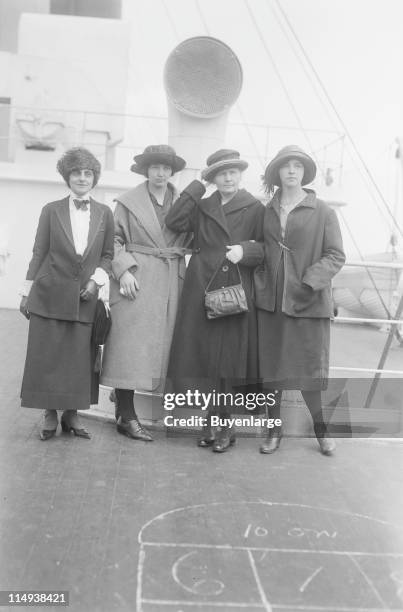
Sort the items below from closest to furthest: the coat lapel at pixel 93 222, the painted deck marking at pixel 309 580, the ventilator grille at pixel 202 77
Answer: the painted deck marking at pixel 309 580 → the coat lapel at pixel 93 222 → the ventilator grille at pixel 202 77

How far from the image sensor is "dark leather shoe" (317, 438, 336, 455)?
364 cm

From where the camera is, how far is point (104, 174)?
35.8ft

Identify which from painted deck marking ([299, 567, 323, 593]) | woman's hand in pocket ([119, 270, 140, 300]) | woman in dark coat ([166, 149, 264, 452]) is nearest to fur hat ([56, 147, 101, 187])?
woman in dark coat ([166, 149, 264, 452])

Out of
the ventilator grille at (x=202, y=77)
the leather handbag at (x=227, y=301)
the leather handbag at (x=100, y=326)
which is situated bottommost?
the leather handbag at (x=100, y=326)

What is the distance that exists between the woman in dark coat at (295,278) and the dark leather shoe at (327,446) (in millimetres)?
313

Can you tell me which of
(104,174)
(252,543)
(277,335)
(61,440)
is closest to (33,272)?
(61,440)

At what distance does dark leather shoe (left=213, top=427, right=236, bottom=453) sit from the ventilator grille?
9.18 feet

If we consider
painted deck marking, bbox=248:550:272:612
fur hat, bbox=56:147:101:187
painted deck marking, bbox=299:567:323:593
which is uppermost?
fur hat, bbox=56:147:101:187

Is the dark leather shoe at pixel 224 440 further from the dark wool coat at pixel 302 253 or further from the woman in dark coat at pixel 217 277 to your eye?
the dark wool coat at pixel 302 253

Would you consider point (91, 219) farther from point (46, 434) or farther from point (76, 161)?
point (46, 434)

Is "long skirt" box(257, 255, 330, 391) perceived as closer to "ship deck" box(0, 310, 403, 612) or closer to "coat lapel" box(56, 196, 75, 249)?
"ship deck" box(0, 310, 403, 612)

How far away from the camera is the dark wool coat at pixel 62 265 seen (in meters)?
3.50

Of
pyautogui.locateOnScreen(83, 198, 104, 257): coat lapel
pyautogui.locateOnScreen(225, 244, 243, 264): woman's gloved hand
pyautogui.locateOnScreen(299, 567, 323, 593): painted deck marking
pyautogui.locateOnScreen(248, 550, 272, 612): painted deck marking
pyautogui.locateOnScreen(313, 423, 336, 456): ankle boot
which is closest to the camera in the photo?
pyautogui.locateOnScreen(248, 550, 272, 612): painted deck marking

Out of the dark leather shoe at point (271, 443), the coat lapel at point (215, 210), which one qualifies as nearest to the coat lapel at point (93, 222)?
the coat lapel at point (215, 210)
